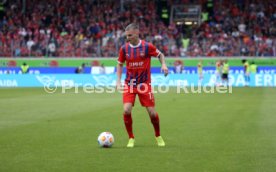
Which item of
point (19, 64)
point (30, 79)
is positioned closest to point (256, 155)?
point (30, 79)

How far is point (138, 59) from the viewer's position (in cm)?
1093

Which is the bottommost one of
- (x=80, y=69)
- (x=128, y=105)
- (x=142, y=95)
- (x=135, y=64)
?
(x=80, y=69)

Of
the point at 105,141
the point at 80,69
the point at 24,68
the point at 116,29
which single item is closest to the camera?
the point at 105,141

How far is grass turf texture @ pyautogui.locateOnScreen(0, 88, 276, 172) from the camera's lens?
8.94 meters

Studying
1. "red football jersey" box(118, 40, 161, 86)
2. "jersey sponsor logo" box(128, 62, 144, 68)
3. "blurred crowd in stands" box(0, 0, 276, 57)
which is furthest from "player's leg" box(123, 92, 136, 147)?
"blurred crowd in stands" box(0, 0, 276, 57)

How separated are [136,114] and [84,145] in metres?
8.29

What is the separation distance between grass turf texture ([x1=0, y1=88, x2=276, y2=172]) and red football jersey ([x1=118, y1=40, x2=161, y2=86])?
1288 millimetres

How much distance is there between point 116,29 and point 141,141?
36272 millimetres

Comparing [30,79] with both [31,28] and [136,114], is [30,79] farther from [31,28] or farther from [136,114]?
[136,114]

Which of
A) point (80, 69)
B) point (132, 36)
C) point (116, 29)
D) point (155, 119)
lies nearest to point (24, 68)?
point (80, 69)

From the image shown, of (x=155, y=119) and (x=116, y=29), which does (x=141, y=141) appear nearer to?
(x=155, y=119)

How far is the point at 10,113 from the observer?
64.1 feet

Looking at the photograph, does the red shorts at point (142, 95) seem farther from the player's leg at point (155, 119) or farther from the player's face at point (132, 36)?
the player's face at point (132, 36)

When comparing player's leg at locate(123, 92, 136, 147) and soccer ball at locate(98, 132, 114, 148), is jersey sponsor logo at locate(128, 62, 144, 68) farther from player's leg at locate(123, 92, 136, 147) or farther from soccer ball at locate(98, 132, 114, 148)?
soccer ball at locate(98, 132, 114, 148)
